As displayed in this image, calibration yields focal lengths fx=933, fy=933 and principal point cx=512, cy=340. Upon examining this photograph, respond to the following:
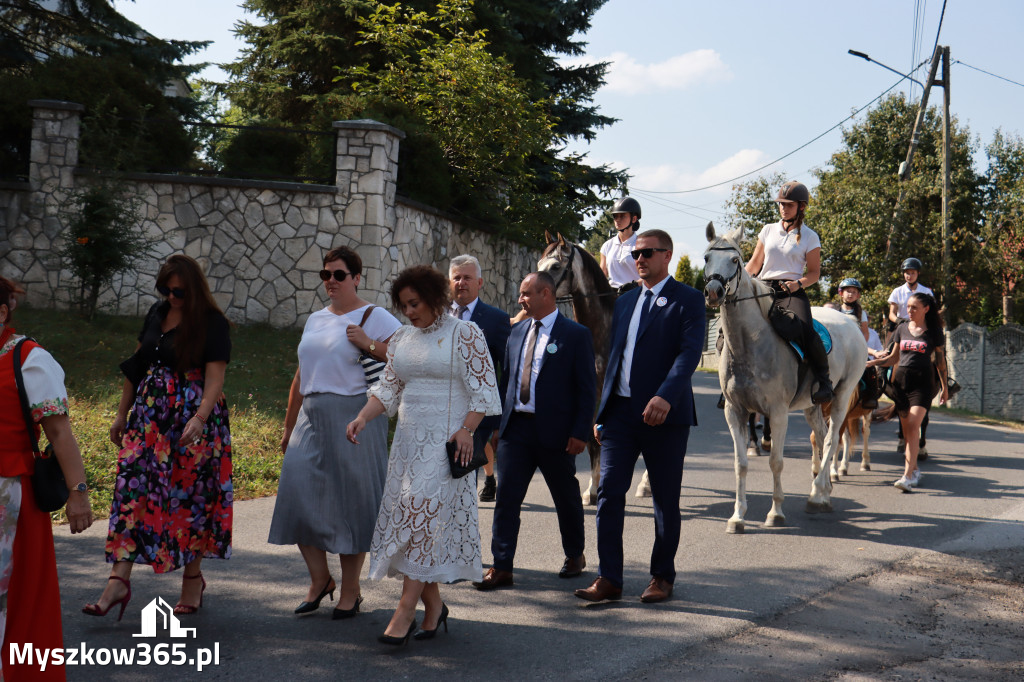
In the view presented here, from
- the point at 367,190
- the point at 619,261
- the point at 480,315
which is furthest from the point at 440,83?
the point at 480,315

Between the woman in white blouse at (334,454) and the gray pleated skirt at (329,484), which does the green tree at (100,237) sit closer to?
the woman in white blouse at (334,454)

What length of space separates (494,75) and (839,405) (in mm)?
10793

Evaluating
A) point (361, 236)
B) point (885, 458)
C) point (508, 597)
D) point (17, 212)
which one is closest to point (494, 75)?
point (361, 236)

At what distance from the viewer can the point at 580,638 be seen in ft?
16.7

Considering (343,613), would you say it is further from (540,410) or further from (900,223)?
(900,223)

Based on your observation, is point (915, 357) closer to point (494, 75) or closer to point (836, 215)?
point (494, 75)

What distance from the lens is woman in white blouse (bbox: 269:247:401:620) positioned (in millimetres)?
5246

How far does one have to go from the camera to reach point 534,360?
6219 mm

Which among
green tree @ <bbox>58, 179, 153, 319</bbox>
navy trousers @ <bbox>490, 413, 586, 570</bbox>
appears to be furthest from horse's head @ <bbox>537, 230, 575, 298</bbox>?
green tree @ <bbox>58, 179, 153, 319</bbox>

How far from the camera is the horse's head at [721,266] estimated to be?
25.0 ft

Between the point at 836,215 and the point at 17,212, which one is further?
the point at 836,215

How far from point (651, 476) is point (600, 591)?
31.0 inches

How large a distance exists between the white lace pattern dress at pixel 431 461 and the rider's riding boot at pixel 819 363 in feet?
15.3

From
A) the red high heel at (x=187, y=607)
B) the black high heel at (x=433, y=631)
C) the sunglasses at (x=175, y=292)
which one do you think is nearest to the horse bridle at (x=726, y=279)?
the black high heel at (x=433, y=631)
